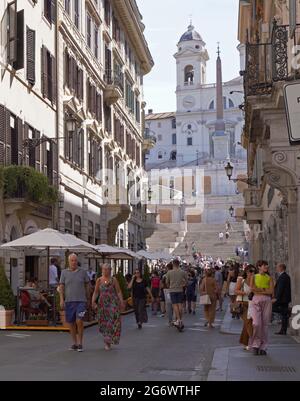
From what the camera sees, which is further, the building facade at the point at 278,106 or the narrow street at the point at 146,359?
the building facade at the point at 278,106

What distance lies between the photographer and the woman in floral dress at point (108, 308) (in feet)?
49.9

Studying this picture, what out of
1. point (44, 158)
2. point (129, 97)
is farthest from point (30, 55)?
point (129, 97)

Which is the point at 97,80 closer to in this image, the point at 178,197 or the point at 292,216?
the point at 292,216

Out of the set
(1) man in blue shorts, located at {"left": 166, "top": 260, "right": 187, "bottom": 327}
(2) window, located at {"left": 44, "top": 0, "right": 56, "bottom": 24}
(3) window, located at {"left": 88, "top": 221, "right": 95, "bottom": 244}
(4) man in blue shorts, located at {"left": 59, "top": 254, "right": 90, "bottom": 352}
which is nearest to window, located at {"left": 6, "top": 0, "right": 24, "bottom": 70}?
(2) window, located at {"left": 44, "top": 0, "right": 56, "bottom": 24}

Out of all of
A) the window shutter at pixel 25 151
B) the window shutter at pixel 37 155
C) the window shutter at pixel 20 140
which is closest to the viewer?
the window shutter at pixel 20 140

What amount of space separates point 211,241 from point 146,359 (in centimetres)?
8963

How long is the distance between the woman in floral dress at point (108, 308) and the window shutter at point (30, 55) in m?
13.5

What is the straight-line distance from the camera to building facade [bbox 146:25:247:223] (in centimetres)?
13038

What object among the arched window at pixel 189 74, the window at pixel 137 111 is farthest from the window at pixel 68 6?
the arched window at pixel 189 74

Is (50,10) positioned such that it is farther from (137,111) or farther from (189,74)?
(189,74)

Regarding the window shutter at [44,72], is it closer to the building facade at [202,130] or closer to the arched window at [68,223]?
the arched window at [68,223]

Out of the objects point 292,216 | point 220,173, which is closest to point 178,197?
point 220,173
